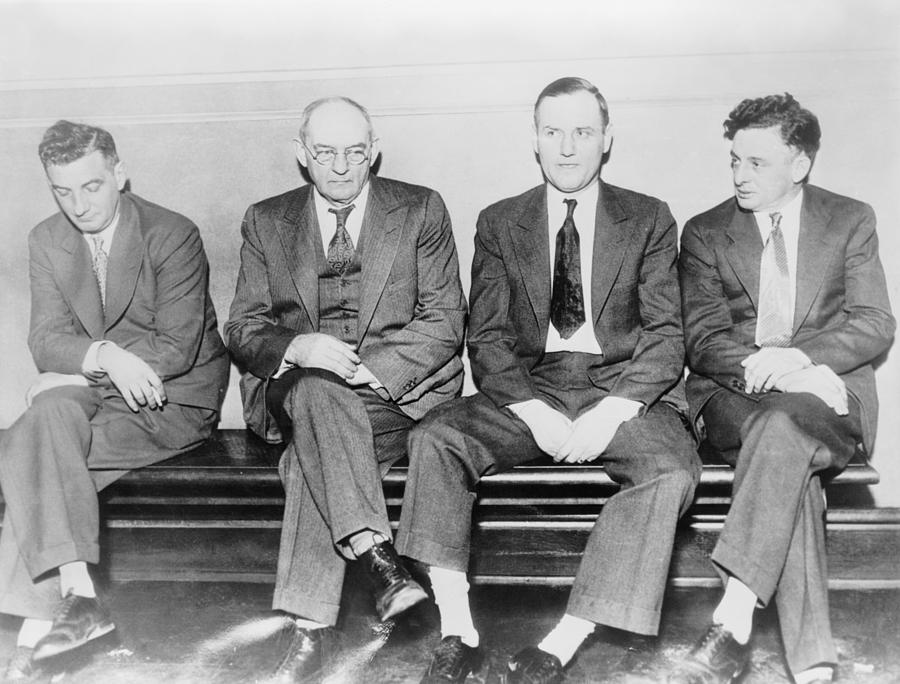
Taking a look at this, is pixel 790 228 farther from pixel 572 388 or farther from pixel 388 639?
pixel 388 639

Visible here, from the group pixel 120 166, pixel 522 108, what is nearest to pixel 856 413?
pixel 522 108

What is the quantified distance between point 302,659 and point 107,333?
1.34m

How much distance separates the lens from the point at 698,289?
8.98 feet

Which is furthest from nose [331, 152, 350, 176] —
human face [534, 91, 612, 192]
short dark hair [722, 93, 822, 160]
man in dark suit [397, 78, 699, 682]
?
short dark hair [722, 93, 822, 160]

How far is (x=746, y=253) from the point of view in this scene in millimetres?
2695

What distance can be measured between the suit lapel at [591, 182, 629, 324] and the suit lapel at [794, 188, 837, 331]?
563mm

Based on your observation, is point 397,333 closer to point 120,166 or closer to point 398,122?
point 398,122

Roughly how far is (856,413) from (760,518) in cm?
62

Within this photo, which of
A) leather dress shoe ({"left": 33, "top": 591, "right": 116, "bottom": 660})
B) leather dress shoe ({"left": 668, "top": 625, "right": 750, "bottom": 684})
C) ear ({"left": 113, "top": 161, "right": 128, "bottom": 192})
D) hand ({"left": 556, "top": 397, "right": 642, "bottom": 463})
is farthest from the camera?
ear ({"left": 113, "top": 161, "right": 128, "bottom": 192})

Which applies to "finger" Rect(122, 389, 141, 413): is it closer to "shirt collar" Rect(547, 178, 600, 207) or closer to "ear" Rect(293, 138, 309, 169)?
"ear" Rect(293, 138, 309, 169)

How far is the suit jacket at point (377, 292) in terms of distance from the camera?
106 inches

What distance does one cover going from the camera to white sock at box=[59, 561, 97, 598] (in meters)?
2.36

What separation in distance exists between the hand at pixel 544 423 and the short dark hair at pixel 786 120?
1.14 metres

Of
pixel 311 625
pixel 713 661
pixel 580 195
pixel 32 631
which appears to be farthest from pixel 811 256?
pixel 32 631
